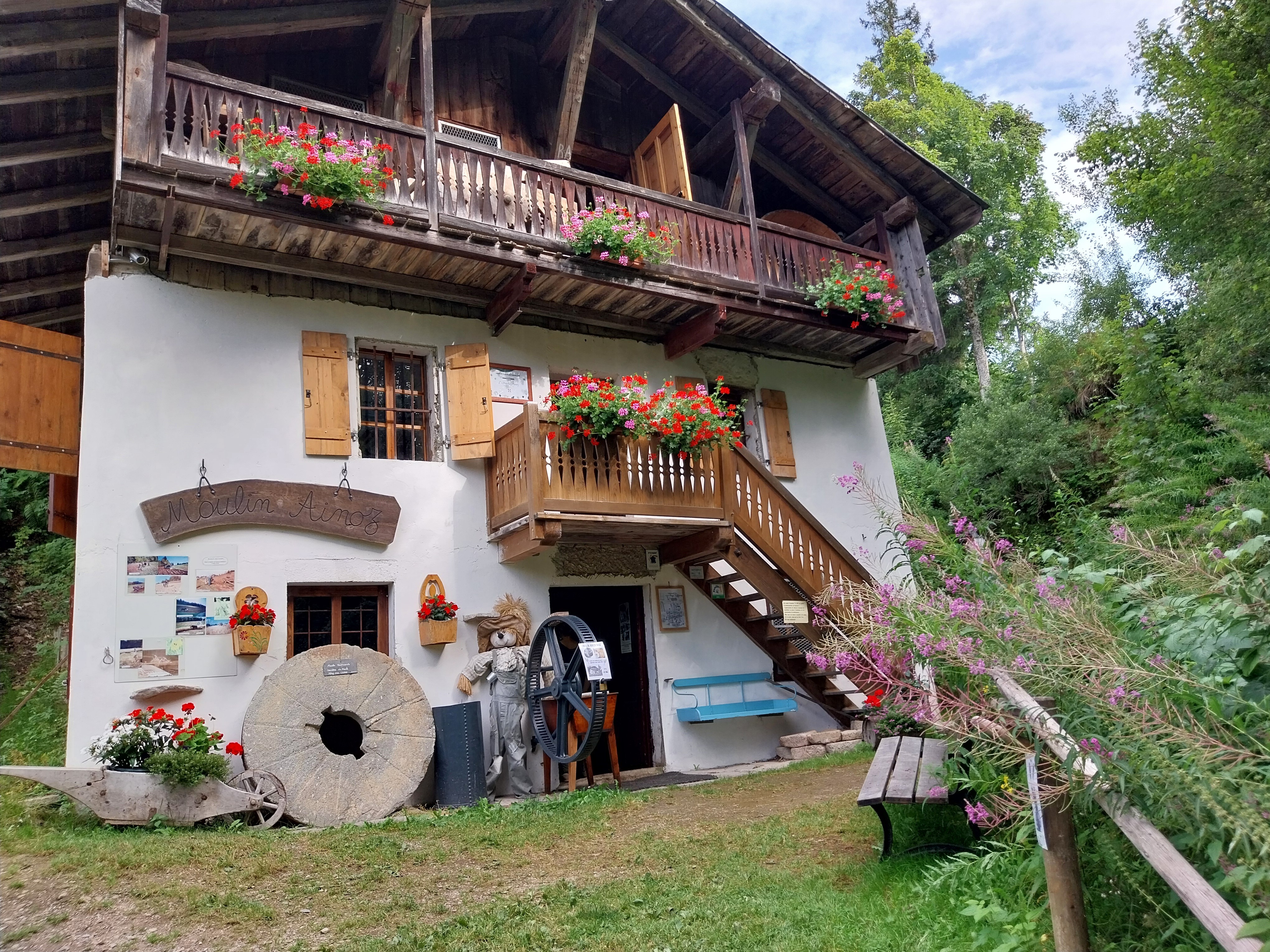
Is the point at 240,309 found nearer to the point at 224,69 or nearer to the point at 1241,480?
the point at 224,69

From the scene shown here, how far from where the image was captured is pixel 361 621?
9141 mm

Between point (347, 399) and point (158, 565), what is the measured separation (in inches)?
92.7

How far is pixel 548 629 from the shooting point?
9000 millimetres

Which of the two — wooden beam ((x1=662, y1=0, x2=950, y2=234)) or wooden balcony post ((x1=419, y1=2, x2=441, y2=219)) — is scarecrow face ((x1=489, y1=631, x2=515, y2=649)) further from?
wooden beam ((x1=662, y1=0, x2=950, y2=234))

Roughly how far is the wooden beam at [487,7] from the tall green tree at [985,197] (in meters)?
14.9

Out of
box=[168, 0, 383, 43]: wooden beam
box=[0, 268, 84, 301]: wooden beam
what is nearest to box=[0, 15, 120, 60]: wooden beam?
box=[168, 0, 383, 43]: wooden beam

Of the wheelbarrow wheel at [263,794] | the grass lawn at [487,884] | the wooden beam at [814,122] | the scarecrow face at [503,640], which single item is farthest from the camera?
the wooden beam at [814,122]

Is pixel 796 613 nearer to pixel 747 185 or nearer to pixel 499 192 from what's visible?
pixel 747 185

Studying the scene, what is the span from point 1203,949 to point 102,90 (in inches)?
404

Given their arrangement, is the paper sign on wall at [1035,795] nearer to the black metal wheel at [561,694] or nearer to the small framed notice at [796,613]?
the black metal wheel at [561,694]

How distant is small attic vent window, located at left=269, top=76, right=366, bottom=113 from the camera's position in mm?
10102

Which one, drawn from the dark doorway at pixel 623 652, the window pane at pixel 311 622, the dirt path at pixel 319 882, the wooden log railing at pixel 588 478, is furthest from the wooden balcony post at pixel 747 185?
the dirt path at pixel 319 882

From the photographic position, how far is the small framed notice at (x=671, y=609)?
10.8m

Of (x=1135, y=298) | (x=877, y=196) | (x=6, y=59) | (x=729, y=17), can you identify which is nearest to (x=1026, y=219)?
(x=1135, y=298)
